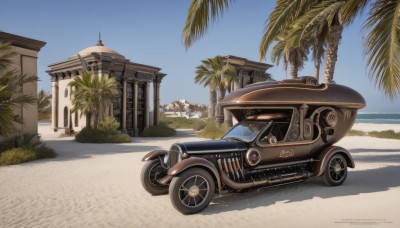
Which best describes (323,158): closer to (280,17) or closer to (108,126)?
(280,17)

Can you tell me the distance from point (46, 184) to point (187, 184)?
469 centimetres

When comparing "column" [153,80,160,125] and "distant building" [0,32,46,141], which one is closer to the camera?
"distant building" [0,32,46,141]

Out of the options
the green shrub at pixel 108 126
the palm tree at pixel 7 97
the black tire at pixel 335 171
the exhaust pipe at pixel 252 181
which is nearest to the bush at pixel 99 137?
the green shrub at pixel 108 126

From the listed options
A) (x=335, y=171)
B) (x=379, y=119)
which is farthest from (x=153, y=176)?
(x=379, y=119)

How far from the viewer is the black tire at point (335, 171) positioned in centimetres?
671

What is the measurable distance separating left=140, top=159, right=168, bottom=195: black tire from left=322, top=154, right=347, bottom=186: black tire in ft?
13.1

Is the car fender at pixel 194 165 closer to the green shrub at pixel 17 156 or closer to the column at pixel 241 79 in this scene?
the green shrub at pixel 17 156

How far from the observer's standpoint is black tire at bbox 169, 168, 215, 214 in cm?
494

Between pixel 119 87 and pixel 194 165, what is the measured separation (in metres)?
22.2

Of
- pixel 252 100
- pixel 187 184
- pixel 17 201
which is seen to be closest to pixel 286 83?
pixel 252 100

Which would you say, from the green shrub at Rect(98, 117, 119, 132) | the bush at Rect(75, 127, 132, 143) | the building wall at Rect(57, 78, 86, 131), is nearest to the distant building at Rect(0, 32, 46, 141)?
the bush at Rect(75, 127, 132, 143)

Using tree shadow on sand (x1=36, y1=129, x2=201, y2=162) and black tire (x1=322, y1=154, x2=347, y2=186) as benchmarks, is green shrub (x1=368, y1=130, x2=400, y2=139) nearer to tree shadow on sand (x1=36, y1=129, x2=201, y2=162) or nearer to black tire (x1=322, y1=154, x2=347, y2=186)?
tree shadow on sand (x1=36, y1=129, x2=201, y2=162)

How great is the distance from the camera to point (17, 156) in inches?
423

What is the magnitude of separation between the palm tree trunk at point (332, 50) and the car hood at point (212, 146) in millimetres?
6713
